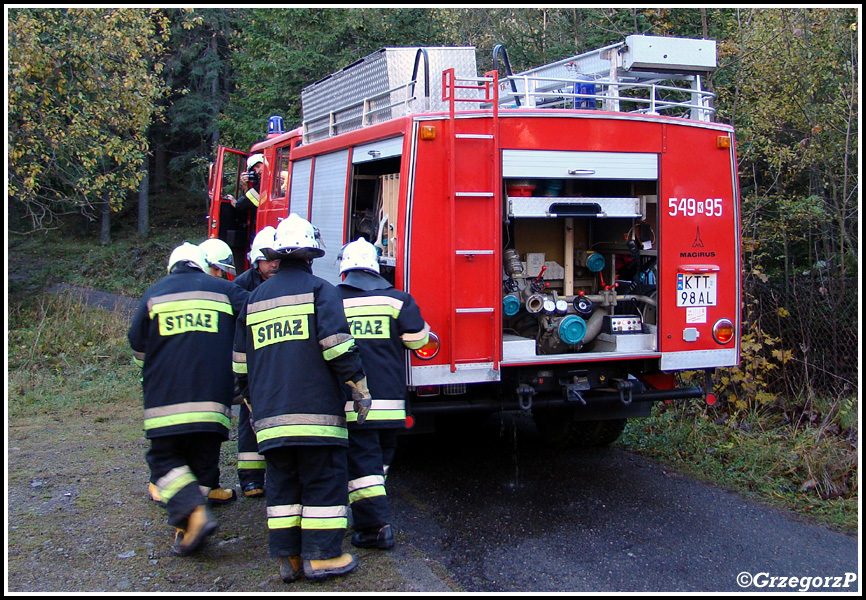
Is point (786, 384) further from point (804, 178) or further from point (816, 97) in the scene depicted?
point (804, 178)

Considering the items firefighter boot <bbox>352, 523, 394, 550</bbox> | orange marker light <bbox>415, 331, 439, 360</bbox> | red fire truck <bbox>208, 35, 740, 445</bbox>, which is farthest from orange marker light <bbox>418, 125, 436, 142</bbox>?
firefighter boot <bbox>352, 523, 394, 550</bbox>

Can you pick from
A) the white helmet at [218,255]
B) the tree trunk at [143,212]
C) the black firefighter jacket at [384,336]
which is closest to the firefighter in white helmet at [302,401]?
the black firefighter jacket at [384,336]

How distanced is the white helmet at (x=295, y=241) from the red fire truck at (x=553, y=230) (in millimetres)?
851

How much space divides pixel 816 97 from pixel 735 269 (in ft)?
12.2

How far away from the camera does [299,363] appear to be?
3752mm

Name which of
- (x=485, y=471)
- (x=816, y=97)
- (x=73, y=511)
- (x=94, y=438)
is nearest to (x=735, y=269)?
(x=485, y=471)

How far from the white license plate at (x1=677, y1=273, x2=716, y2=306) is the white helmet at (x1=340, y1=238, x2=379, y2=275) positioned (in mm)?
2062


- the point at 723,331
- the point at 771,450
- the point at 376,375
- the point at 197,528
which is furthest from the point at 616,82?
the point at 197,528

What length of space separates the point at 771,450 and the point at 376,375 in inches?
128

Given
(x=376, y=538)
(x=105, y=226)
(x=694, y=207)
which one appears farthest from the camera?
(x=105, y=226)

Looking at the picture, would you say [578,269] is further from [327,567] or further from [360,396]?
[327,567]

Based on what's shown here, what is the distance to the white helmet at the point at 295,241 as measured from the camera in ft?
12.6

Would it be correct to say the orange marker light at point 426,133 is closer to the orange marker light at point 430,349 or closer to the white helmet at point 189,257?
the orange marker light at point 430,349

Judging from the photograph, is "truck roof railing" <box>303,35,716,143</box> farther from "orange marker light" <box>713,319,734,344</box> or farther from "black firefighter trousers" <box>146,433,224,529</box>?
"black firefighter trousers" <box>146,433,224,529</box>
